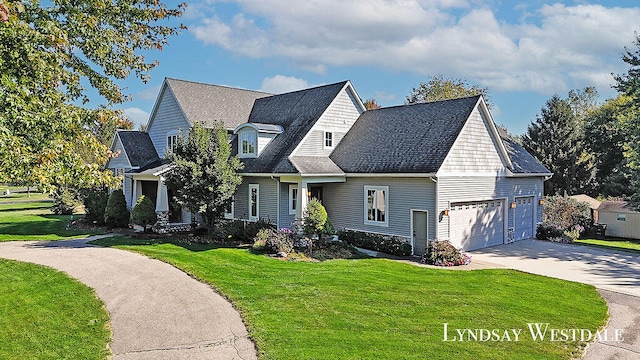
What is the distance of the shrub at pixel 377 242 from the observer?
18.1 m

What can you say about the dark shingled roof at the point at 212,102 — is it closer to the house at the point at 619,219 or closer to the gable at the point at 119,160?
the gable at the point at 119,160

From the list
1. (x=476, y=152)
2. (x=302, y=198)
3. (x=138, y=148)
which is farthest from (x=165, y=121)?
(x=476, y=152)

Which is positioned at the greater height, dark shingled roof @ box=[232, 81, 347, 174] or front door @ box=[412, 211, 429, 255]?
dark shingled roof @ box=[232, 81, 347, 174]

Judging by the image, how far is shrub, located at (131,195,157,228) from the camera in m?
21.8

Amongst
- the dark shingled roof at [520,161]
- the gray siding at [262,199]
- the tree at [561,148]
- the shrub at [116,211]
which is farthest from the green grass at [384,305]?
Result: the tree at [561,148]

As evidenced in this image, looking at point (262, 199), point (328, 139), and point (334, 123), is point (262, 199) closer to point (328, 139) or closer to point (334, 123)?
point (328, 139)

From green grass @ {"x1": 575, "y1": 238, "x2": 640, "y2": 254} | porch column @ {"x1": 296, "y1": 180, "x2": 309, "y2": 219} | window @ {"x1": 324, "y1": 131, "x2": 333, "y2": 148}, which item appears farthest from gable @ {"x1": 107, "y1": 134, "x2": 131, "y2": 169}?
green grass @ {"x1": 575, "y1": 238, "x2": 640, "y2": 254}

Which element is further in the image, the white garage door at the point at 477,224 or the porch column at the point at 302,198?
the porch column at the point at 302,198

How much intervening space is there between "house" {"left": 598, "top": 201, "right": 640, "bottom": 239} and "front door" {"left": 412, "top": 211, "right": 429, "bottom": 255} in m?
16.5

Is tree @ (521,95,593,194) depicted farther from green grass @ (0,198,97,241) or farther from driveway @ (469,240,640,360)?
green grass @ (0,198,97,241)

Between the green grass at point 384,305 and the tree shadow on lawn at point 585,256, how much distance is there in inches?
105

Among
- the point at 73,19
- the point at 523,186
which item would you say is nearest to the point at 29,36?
the point at 73,19

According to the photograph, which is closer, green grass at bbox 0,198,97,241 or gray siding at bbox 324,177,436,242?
gray siding at bbox 324,177,436,242

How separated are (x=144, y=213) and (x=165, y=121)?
6.84 meters
